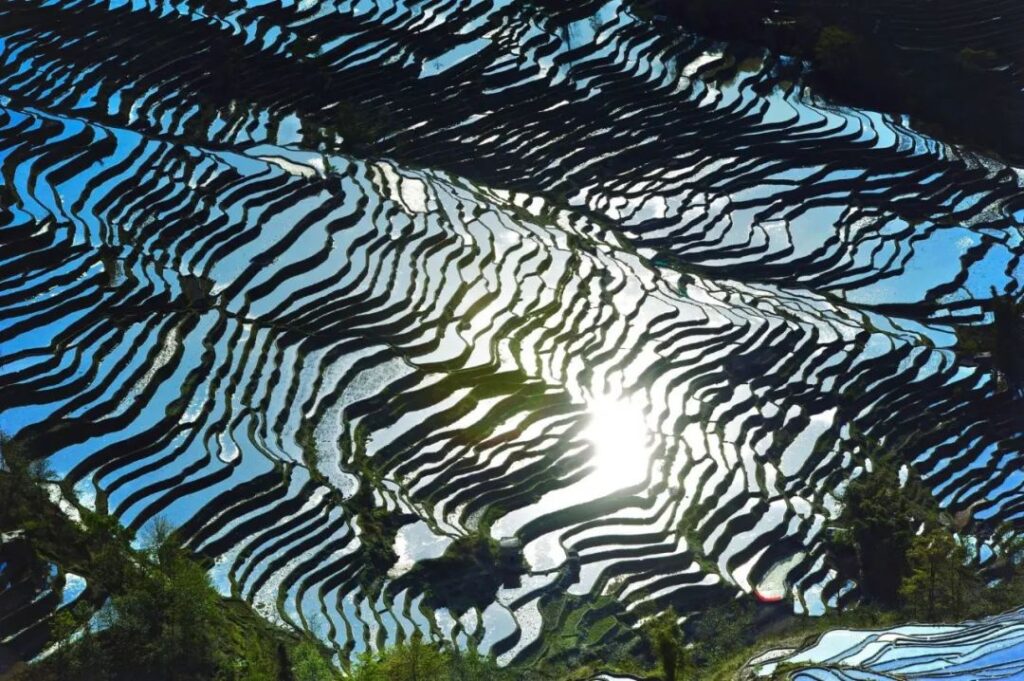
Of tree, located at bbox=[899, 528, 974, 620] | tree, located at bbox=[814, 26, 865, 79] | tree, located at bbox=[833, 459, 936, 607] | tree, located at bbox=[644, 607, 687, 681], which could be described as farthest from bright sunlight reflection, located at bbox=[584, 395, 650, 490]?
tree, located at bbox=[814, 26, 865, 79]

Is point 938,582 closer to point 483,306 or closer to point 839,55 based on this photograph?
point 483,306

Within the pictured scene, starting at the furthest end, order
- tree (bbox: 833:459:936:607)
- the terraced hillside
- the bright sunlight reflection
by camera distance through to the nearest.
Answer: the bright sunlight reflection → the terraced hillside → tree (bbox: 833:459:936:607)

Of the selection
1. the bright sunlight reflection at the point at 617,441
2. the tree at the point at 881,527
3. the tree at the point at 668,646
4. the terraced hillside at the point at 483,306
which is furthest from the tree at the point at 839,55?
the tree at the point at 668,646

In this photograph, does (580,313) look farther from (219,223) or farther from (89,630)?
(89,630)

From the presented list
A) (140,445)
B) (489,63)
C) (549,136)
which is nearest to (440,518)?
(140,445)

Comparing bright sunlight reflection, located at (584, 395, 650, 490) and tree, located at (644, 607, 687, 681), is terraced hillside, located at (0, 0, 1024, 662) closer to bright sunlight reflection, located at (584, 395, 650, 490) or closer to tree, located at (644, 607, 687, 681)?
bright sunlight reflection, located at (584, 395, 650, 490)

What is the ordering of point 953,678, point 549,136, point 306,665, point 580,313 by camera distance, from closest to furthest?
1. point 953,678
2. point 306,665
3. point 580,313
4. point 549,136
